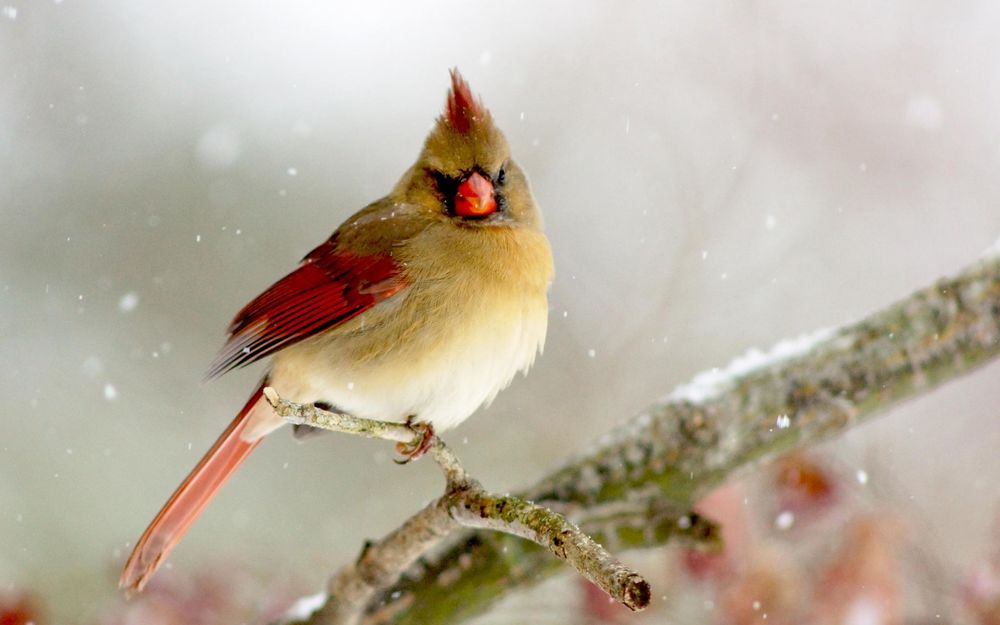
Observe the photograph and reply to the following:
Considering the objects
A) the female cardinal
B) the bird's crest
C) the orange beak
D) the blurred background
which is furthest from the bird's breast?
the blurred background

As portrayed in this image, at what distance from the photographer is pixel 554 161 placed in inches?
218

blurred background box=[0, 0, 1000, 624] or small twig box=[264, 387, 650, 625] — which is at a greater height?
blurred background box=[0, 0, 1000, 624]

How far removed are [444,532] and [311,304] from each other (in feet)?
2.32

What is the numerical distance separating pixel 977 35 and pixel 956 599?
381cm

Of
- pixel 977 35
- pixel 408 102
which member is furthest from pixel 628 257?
pixel 977 35

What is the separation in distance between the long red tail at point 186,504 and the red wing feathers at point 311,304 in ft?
0.38

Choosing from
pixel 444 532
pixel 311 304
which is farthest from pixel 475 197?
pixel 444 532

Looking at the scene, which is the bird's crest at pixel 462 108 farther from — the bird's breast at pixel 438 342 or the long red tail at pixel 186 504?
the long red tail at pixel 186 504

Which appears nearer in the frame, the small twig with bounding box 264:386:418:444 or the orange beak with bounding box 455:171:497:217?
the small twig with bounding box 264:386:418:444

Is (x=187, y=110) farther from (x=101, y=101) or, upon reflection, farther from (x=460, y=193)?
(x=460, y=193)

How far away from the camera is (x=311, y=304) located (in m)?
2.62

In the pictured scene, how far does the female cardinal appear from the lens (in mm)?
2465

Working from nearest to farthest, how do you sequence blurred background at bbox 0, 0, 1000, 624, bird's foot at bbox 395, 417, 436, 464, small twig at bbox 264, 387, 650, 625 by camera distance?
1. small twig at bbox 264, 387, 650, 625
2. bird's foot at bbox 395, 417, 436, 464
3. blurred background at bbox 0, 0, 1000, 624

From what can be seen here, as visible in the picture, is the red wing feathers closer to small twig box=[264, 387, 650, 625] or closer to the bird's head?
the bird's head
